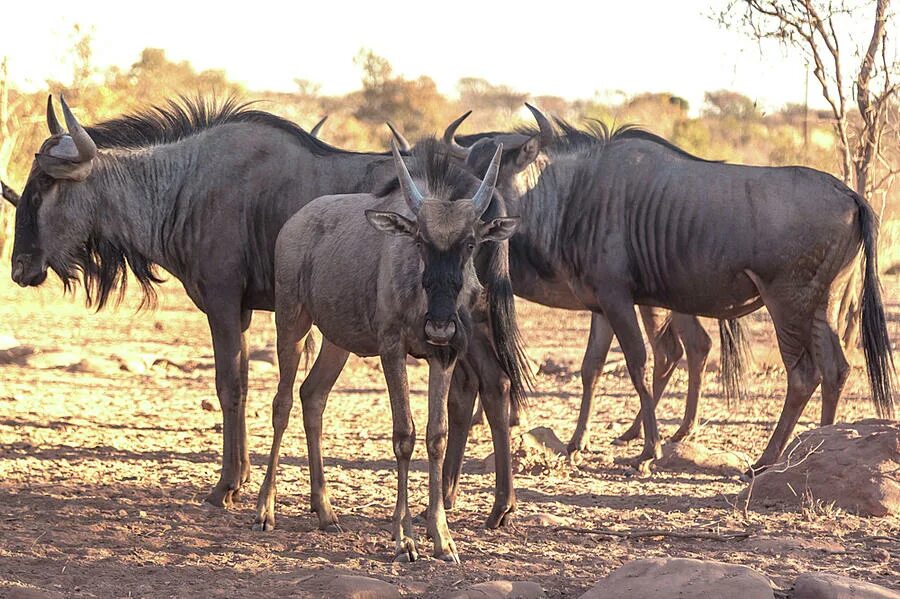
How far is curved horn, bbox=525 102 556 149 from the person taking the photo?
844 cm

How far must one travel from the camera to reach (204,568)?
5.17 metres

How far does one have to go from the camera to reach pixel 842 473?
6.56 meters

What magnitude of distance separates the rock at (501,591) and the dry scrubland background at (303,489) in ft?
0.56

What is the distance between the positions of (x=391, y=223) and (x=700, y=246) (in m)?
3.32

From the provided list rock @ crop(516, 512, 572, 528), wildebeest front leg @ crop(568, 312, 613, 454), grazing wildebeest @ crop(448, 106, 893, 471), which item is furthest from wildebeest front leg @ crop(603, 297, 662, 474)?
rock @ crop(516, 512, 572, 528)

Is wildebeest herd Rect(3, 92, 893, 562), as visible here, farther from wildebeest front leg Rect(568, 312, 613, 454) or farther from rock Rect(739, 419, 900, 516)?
rock Rect(739, 419, 900, 516)

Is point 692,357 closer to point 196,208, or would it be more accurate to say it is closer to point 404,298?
point 196,208

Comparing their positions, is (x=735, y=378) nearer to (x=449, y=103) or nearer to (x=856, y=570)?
(x=856, y=570)

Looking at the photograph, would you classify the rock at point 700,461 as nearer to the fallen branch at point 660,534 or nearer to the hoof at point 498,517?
the fallen branch at point 660,534

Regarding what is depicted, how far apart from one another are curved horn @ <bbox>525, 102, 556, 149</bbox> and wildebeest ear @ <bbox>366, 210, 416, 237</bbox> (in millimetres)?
3399

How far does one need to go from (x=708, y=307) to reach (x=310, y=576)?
13.1 feet

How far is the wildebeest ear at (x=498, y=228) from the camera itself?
519cm

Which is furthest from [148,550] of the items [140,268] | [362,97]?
[362,97]

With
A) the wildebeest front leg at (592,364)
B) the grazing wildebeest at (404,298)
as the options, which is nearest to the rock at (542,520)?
the grazing wildebeest at (404,298)
